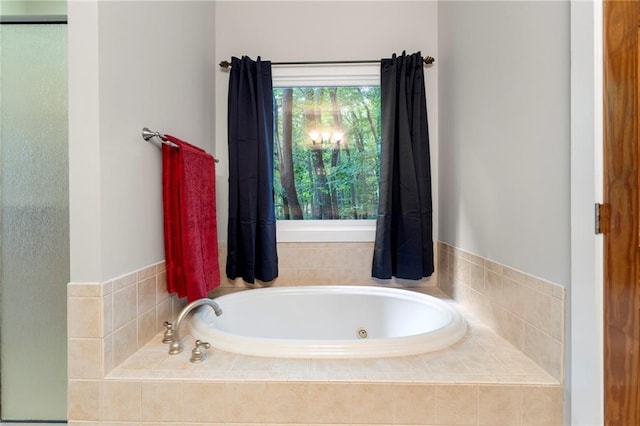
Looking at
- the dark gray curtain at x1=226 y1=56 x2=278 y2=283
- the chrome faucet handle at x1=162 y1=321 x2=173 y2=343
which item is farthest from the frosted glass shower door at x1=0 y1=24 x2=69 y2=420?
the dark gray curtain at x1=226 y1=56 x2=278 y2=283

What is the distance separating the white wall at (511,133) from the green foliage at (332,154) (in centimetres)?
54

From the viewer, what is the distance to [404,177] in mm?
1780

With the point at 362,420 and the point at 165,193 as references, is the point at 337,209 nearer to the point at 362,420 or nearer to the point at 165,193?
the point at 165,193

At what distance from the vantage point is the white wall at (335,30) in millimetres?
1888

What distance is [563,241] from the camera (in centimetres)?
86

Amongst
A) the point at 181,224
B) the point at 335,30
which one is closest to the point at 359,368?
the point at 181,224

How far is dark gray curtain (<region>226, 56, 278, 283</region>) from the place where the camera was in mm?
1775

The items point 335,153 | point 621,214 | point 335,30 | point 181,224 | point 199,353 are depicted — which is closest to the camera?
point 621,214

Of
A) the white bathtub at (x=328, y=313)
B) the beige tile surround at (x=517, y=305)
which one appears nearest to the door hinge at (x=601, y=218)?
the beige tile surround at (x=517, y=305)

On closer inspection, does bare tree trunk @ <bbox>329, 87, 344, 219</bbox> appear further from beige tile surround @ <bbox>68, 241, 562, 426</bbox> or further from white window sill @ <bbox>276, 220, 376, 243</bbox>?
beige tile surround @ <bbox>68, 241, 562, 426</bbox>

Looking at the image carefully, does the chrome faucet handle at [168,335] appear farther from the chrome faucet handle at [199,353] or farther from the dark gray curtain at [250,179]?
the dark gray curtain at [250,179]

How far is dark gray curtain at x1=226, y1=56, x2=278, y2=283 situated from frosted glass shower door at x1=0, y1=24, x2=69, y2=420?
2.74 feet

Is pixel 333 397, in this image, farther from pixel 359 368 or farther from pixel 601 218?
pixel 601 218

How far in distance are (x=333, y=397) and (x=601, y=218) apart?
921mm
